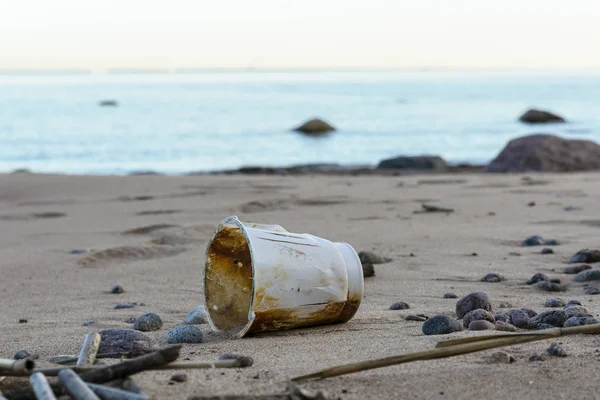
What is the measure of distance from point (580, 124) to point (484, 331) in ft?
107

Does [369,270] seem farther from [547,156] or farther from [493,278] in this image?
[547,156]

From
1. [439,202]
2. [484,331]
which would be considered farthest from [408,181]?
[484,331]

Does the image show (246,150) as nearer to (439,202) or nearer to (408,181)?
(408,181)

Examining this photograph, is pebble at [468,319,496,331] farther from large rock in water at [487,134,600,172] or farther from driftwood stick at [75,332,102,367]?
large rock in water at [487,134,600,172]

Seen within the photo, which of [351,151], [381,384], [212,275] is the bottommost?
[381,384]

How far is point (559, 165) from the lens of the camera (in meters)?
12.0

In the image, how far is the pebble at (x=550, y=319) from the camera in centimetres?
287

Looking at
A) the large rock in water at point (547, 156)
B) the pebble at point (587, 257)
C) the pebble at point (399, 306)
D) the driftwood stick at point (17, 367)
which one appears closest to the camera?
the driftwood stick at point (17, 367)

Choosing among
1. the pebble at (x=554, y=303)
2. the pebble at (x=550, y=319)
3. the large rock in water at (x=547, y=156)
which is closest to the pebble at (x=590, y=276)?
the pebble at (x=554, y=303)

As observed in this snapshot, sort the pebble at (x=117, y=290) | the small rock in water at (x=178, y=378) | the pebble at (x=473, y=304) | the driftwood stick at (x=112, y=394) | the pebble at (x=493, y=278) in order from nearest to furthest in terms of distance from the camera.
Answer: the driftwood stick at (x=112, y=394), the small rock in water at (x=178, y=378), the pebble at (x=473, y=304), the pebble at (x=493, y=278), the pebble at (x=117, y=290)

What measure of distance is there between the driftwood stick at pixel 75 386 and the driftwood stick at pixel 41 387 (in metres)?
0.04

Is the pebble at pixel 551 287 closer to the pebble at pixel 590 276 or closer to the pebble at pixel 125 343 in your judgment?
the pebble at pixel 590 276

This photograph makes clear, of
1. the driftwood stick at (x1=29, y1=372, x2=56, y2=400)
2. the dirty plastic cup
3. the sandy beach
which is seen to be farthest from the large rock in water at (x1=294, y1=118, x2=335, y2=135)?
the driftwood stick at (x1=29, y1=372, x2=56, y2=400)

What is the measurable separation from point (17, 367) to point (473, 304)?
1825mm
